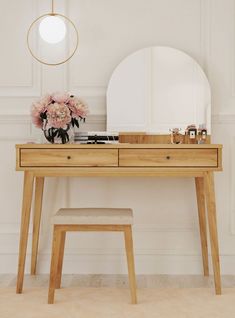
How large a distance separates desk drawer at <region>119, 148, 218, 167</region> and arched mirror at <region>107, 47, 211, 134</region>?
1.48ft

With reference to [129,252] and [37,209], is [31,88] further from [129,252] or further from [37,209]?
[129,252]

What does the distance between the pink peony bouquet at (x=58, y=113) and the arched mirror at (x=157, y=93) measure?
0.91 ft

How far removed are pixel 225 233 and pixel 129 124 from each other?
3.22 feet

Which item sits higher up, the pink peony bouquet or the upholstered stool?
the pink peony bouquet

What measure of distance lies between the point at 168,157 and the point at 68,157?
1.88 feet

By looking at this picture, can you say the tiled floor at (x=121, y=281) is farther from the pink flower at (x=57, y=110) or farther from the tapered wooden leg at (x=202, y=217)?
the pink flower at (x=57, y=110)

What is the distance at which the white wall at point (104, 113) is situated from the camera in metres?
3.41

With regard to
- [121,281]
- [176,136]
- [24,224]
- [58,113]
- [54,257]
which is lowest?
[121,281]

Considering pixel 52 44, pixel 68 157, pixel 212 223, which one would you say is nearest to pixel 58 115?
pixel 68 157

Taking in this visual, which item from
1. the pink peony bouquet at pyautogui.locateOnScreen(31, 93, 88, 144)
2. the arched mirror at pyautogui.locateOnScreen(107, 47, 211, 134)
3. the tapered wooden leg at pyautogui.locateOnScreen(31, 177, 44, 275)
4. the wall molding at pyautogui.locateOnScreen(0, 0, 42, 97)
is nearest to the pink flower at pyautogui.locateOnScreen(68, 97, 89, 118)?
the pink peony bouquet at pyautogui.locateOnScreen(31, 93, 88, 144)

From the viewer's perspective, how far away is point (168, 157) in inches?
115

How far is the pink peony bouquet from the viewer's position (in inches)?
121

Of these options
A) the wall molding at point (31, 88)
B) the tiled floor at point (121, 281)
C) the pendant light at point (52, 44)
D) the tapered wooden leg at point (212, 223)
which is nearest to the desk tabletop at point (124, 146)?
the tapered wooden leg at point (212, 223)

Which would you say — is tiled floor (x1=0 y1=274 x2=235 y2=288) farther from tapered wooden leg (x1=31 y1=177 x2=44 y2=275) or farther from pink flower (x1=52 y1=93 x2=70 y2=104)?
pink flower (x1=52 y1=93 x2=70 y2=104)
